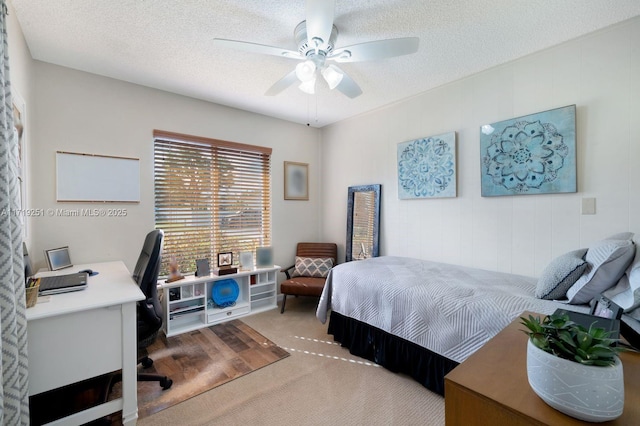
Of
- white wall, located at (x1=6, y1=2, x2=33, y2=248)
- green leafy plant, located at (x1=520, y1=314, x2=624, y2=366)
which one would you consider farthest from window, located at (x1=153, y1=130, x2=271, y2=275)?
green leafy plant, located at (x1=520, y1=314, x2=624, y2=366)

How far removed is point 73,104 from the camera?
2.50 meters

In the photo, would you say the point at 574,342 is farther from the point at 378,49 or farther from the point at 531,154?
the point at 531,154

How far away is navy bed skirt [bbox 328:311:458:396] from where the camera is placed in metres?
1.91

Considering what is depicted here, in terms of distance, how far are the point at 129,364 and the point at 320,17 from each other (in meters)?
2.22

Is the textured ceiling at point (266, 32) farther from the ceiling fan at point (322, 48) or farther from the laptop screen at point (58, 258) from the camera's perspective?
the laptop screen at point (58, 258)

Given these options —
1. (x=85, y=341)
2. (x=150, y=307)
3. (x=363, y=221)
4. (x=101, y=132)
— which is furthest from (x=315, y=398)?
(x=101, y=132)

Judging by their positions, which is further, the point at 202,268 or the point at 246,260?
the point at 246,260

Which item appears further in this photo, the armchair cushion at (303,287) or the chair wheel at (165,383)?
the armchair cushion at (303,287)

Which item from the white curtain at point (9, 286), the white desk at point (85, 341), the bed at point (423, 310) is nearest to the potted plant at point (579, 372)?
the bed at point (423, 310)

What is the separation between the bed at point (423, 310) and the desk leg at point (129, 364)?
156 cm

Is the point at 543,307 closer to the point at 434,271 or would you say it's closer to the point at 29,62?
the point at 434,271

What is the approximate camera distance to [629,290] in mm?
1448

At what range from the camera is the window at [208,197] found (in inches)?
119

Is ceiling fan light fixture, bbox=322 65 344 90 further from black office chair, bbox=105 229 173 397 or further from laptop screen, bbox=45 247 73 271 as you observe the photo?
laptop screen, bbox=45 247 73 271
